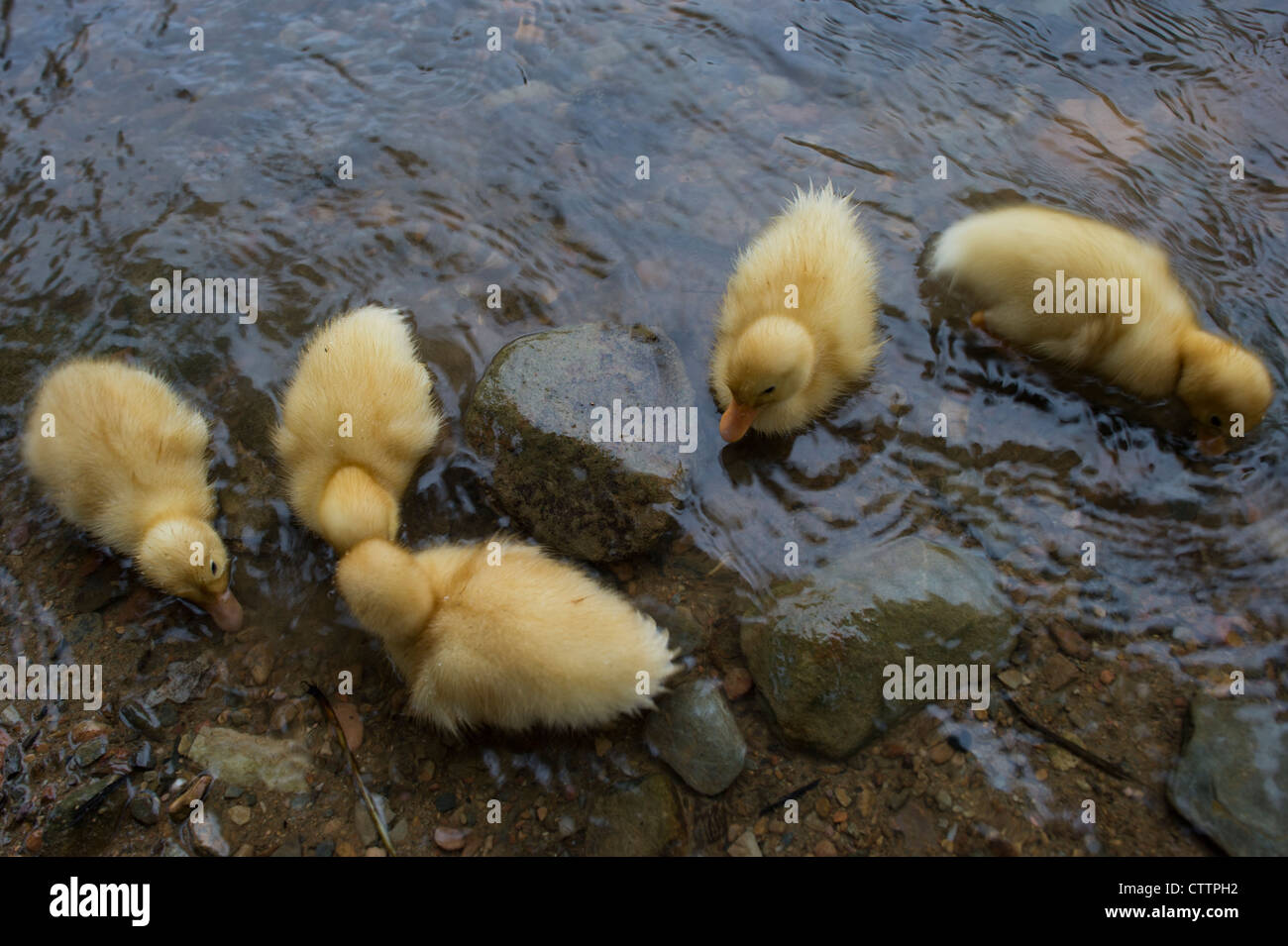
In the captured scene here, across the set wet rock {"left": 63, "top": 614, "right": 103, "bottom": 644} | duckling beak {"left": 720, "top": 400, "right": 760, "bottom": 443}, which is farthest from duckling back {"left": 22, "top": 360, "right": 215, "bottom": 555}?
duckling beak {"left": 720, "top": 400, "right": 760, "bottom": 443}

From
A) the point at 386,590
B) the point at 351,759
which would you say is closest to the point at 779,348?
the point at 386,590

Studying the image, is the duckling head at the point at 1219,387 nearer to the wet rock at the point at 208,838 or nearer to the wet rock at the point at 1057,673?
the wet rock at the point at 1057,673

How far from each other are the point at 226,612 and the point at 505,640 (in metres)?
1.18

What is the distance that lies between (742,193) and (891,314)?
99 centimetres

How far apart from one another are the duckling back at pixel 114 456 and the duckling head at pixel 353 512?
2.12 ft

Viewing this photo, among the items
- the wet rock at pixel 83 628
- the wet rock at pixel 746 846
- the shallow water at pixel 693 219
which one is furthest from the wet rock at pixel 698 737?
the wet rock at pixel 83 628

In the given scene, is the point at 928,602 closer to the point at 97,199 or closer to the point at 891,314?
the point at 891,314

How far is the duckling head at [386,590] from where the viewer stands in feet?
8.44

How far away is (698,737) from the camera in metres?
2.58

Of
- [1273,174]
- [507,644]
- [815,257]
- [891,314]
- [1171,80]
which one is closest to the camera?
[507,644]

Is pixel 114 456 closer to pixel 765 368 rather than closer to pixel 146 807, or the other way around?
pixel 146 807

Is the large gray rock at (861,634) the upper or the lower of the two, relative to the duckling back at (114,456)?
lower
